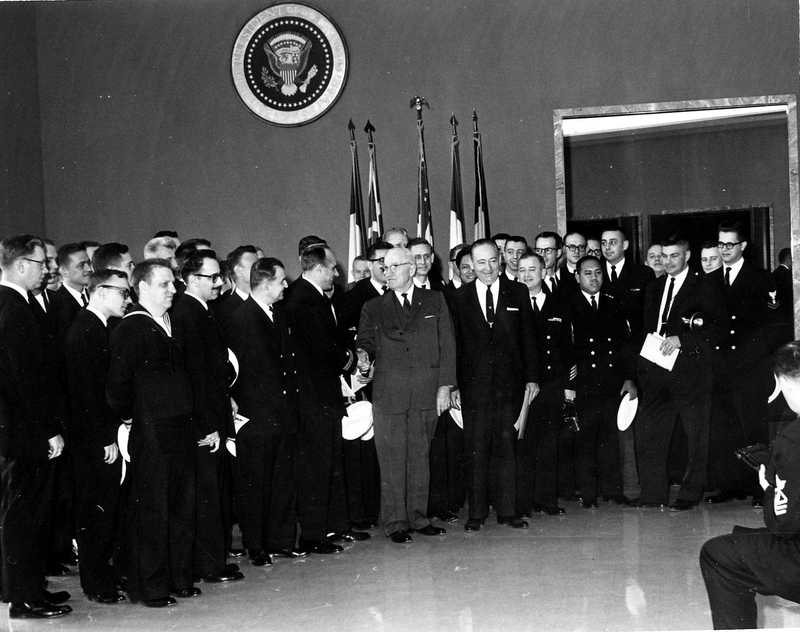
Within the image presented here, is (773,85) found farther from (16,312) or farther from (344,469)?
(16,312)

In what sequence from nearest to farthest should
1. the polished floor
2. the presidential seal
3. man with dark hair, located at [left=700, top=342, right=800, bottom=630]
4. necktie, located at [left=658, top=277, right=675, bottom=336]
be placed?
man with dark hair, located at [left=700, top=342, right=800, bottom=630] → the polished floor → necktie, located at [left=658, top=277, right=675, bottom=336] → the presidential seal

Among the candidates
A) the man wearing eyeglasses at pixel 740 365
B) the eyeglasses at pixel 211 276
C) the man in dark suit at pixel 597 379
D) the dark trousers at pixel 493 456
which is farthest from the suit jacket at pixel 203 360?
the man wearing eyeglasses at pixel 740 365

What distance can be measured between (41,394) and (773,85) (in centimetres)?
467

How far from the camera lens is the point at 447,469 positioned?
17.0 ft

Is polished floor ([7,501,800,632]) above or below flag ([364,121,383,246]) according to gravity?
below

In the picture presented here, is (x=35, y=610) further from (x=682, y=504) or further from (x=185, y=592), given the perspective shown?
(x=682, y=504)

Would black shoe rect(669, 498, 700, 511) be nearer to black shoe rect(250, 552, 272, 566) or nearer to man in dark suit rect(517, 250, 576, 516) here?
man in dark suit rect(517, 250, 576, 516)

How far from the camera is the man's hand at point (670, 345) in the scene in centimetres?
509

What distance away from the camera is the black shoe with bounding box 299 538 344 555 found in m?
4.47

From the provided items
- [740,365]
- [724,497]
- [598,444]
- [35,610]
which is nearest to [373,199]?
[598,444]

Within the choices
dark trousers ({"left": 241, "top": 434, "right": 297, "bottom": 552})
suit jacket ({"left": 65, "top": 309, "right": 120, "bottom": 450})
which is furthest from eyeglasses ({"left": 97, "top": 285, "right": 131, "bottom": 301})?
dark trousers ({"left": 241, "top": 434, "right": 297, "bottom": 552})

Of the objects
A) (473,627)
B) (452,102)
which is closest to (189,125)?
(452,102)

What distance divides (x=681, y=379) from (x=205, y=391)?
9.11 feet

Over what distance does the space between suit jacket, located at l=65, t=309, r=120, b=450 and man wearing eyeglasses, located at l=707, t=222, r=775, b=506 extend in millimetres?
3411
